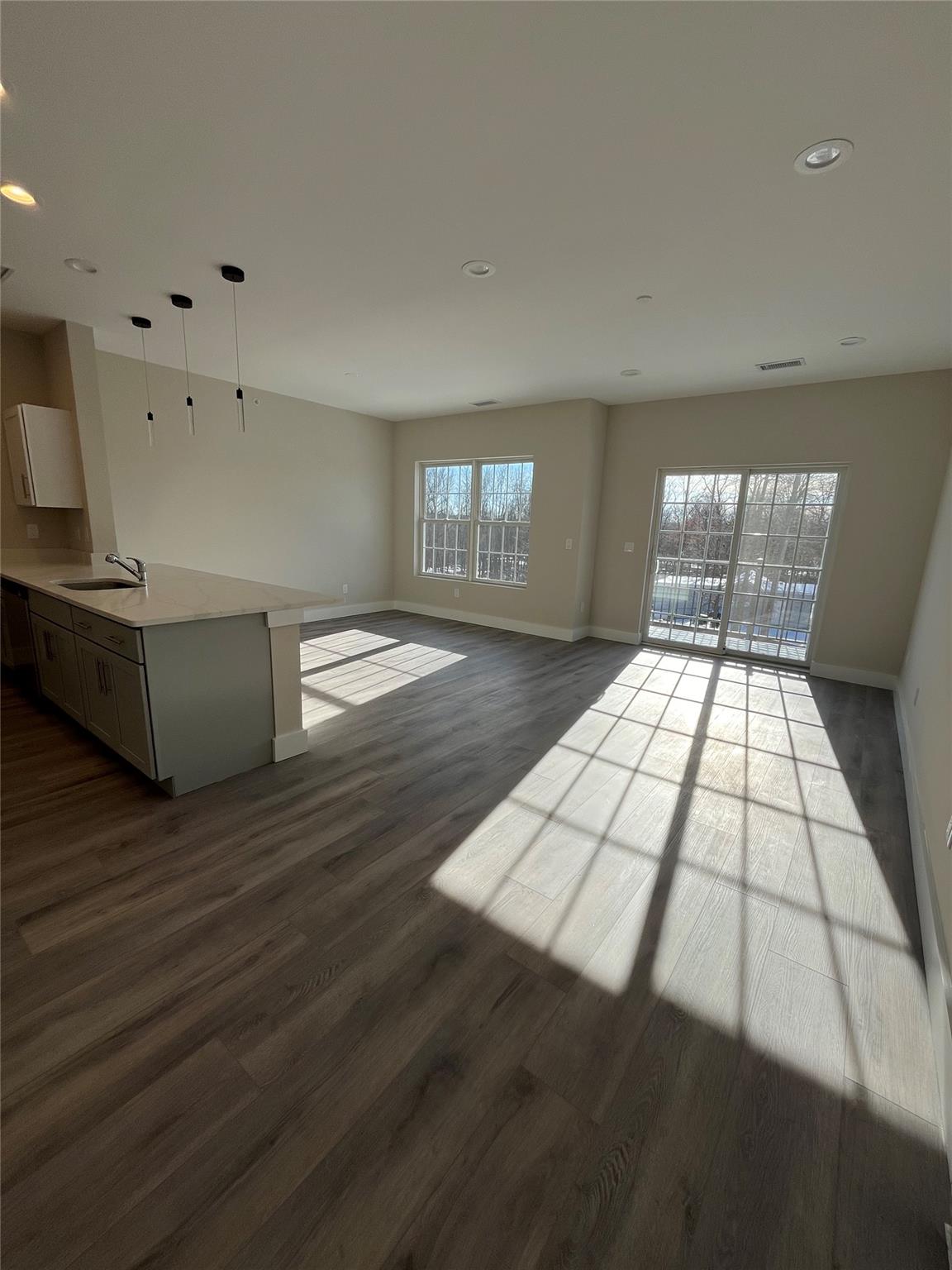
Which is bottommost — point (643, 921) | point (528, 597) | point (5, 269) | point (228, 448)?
point (643, 921)

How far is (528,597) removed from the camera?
21.5 ft

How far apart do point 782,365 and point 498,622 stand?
161 inches

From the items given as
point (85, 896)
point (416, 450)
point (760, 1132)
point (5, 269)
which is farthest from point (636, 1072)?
point (416, 450)

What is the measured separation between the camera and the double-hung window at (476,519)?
260 inches

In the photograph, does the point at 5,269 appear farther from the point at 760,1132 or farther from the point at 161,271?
the point at 760,1132

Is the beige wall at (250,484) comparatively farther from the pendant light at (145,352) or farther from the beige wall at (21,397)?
the beige wall at (21,397)

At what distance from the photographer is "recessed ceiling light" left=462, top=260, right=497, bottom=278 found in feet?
9.32

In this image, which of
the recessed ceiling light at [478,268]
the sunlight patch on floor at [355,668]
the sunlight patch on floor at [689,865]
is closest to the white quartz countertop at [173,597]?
the sunlight patch on floor at [355,668]

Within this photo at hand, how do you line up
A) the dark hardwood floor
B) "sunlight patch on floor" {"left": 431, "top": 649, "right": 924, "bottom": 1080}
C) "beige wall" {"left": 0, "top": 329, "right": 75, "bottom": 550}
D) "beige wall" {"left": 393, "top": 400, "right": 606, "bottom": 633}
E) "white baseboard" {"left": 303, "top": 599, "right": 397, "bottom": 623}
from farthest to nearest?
"white baseboard" {"left": 303, "top": 599, "right": 397, "bottom": 623}, "beige wall" {"left": 393, "top": 400, "right": 606, "bottom": 633}, "beige wall" {"left": 0, "top": 329, "right": 75, "bottom": 550}, "sunlight patch on floor" {"left": 431, "top": 649, "right": 924, "bottom": 1080}, the dark hardwood floor

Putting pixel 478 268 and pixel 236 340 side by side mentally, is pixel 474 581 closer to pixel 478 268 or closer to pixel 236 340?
pixel 236 340

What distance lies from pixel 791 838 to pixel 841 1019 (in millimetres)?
992

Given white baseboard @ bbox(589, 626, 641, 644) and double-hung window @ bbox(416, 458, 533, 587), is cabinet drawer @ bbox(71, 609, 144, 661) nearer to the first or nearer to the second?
double-hung window @ bbox(416, 458, 533, 587)

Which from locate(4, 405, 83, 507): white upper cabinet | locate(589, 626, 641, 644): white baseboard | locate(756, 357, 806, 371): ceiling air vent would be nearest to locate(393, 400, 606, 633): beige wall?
locate(589, 626, 641, 644): white baseboard

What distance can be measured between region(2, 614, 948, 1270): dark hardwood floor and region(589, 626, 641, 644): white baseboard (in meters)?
3.33
